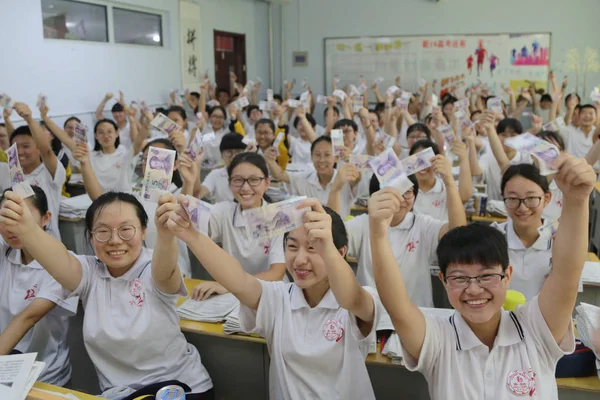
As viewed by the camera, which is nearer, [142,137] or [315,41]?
[142,137]

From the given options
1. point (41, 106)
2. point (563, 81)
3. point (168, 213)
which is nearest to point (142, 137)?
point (41, 106)

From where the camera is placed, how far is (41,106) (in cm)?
514

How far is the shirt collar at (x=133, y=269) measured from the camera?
6.45 ft

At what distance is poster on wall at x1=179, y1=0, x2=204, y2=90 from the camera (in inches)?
331

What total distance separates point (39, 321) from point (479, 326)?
5.63 ft

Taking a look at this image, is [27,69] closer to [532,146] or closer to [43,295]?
[43,295]

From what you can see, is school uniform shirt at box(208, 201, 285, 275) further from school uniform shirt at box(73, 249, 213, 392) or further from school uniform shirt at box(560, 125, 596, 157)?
school uniform shirt at box(560, 125, 596, 157)

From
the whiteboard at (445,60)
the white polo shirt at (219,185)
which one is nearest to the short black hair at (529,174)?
the white polo shirt at (219,185)

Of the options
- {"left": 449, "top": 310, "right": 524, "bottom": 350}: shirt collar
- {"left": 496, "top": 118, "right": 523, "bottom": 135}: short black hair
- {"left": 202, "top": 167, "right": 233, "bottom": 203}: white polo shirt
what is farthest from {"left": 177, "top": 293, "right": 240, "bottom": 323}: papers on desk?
{"left": 496, "top": 118, "right": 523, "bottom": 135}: short black hair

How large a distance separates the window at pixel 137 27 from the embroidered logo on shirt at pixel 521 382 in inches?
272

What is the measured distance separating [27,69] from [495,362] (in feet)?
19.1

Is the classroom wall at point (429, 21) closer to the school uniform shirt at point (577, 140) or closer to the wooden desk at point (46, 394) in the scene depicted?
the school uniform shirt at point (577, 140)

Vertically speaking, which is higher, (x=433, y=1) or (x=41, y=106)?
(x=433, y=1)

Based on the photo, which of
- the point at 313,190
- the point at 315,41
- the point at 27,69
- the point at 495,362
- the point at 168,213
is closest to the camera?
the point at 495,362
